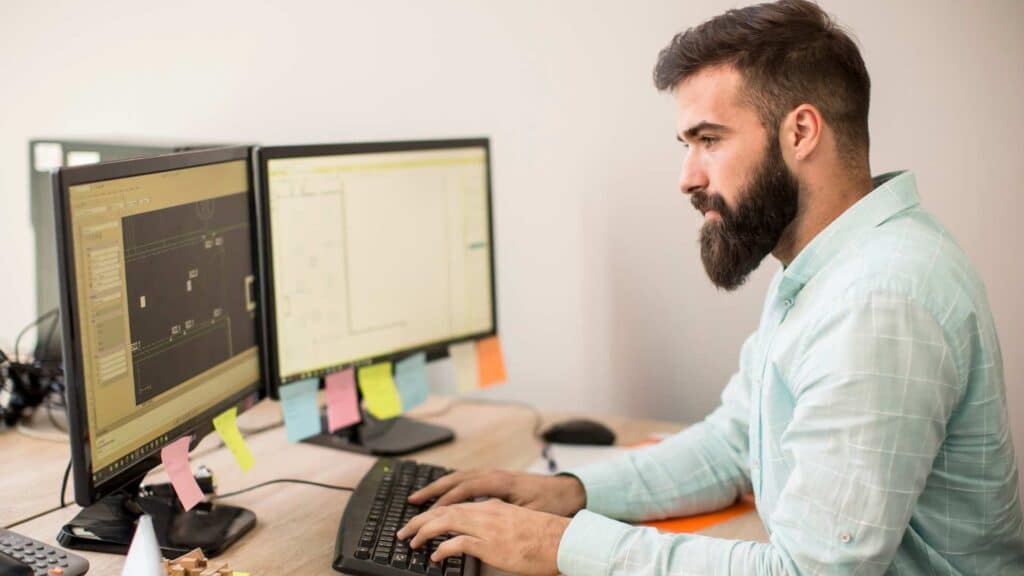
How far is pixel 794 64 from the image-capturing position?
1149 millimetres

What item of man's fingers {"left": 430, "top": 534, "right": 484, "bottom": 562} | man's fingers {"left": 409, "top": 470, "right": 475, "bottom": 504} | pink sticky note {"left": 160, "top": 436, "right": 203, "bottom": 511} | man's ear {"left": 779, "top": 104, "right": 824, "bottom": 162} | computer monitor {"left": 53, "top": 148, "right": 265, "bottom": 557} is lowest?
man's fingers {"left": 430, "top": 534, "right": 484, "bottom": 562}

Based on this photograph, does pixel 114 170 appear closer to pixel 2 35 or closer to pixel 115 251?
pixel 115 251

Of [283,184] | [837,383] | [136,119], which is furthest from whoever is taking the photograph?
[136,119]

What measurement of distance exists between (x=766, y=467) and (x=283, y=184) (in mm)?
781

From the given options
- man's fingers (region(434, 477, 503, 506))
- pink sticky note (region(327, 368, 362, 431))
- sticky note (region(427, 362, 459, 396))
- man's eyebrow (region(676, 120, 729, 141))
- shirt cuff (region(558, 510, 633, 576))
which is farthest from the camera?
sticky note (region(427, 362, 459, 396))

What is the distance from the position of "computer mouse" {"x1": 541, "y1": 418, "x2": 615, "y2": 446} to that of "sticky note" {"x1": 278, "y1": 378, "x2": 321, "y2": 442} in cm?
41

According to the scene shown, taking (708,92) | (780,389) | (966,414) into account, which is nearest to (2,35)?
(708,92)

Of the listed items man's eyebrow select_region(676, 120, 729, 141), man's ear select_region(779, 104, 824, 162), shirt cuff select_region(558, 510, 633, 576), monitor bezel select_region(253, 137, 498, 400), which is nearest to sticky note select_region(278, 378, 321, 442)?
monitor bezel select_region(253, 137, 498, 400)

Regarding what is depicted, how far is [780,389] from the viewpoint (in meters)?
1.12

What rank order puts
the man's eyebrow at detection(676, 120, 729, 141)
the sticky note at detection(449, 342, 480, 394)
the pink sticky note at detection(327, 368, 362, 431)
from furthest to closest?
the sticky note at detection(449, 342, 480, 394)
the pink sticky note at detection(327, 368, 362, 431)
the man's eyebrow at detection(676, 120, 729, 141)

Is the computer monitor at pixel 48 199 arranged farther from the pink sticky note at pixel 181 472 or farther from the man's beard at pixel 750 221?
the man's beard at pixel 750 221

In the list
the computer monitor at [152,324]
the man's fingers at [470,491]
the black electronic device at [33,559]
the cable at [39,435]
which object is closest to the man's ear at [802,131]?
the man's fingers at [470,491]

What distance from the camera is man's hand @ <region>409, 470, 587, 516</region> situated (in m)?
1.31

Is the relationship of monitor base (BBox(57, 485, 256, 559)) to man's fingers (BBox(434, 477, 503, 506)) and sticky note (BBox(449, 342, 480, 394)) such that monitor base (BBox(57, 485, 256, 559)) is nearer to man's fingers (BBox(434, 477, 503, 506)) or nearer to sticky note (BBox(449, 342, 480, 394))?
man's fingers (BBox(434, 477, 503, 506))
